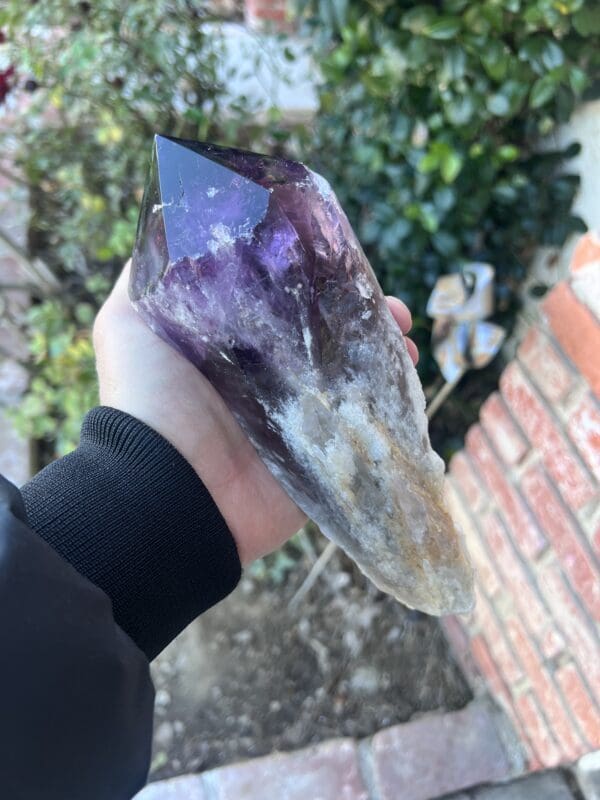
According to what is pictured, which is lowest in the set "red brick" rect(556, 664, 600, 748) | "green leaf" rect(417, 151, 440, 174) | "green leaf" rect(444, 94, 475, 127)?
"red brick" rect(556, 664, 600, 748)

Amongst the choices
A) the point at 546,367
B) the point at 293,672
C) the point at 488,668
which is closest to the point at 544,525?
the point at 546,367

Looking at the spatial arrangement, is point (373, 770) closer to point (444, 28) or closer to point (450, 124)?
point (450, 124)

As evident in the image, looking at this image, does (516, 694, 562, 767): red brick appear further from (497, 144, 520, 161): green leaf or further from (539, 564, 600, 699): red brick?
(497, 144, 520, 161): green leaf

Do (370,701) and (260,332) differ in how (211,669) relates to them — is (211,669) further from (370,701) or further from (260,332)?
(260,332)

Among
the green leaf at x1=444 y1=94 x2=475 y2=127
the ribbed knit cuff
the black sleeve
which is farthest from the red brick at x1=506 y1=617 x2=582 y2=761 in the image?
the green leaf at x1=444 y1=94 x2=475 y2=127

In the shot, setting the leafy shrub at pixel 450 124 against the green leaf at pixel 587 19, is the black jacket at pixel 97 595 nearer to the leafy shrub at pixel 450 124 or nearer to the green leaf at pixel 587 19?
the leafy shrub at pixel 450 124

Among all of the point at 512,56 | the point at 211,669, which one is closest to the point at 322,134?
the point at 512,56
